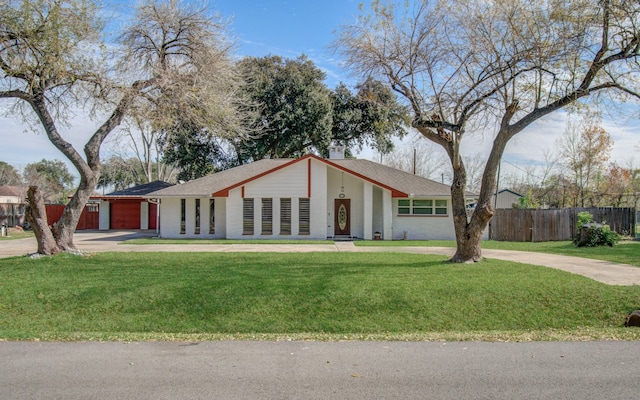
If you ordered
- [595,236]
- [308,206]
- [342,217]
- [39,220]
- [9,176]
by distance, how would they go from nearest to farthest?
[39,220] → [595,236] → [308,206] → [342,217] → [9,176]

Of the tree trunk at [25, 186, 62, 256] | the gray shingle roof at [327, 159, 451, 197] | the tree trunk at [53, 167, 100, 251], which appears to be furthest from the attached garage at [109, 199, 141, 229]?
the tree trunk at [25, 186, 62, 256]

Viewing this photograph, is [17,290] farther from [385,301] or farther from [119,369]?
[385,301]

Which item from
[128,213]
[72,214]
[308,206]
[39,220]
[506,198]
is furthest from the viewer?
[506,198]

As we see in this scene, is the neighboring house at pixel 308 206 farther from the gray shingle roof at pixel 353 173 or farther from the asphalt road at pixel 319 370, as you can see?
the asphalt road at pixel 319 370

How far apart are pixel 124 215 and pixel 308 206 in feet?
48.4

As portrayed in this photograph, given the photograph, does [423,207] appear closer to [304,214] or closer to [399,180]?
[399,180]

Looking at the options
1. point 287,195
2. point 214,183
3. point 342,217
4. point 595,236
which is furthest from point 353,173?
point 595,236

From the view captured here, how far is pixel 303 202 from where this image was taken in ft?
73.0

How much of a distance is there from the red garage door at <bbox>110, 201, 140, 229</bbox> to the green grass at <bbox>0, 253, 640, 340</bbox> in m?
19.4

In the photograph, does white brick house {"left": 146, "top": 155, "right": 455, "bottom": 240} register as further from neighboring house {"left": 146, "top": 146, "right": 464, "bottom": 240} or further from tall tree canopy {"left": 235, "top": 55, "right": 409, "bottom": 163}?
tall tree canopy {"left": 235, "top": 55, "right": 409, "bottom": 163}

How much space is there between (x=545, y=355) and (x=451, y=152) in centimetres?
740

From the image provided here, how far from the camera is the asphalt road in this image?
15.4 ft

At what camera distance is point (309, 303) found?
8742 mm

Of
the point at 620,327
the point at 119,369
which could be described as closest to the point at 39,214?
the point at 119,369
